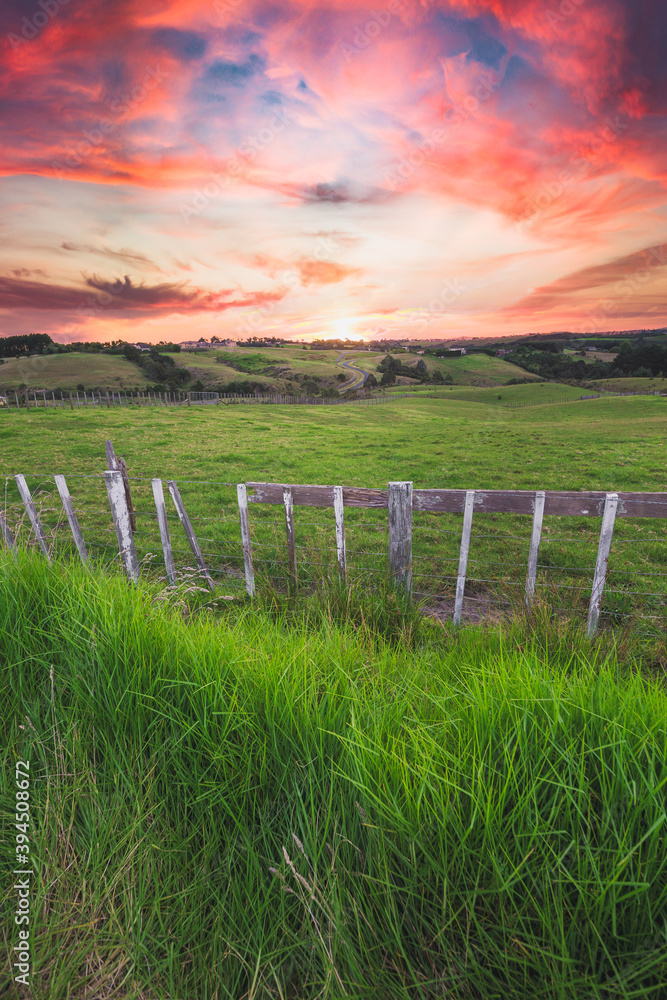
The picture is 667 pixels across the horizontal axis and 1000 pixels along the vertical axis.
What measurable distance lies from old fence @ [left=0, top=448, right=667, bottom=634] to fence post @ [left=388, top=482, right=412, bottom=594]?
0.01m

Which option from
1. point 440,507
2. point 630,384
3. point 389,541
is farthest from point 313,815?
point 630,384

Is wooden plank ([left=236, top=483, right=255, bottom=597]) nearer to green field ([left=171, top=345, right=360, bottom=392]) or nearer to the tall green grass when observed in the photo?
the tall green grass

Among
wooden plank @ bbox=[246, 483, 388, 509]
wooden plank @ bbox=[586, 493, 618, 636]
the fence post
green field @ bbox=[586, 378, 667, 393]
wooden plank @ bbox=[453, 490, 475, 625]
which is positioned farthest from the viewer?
green field @ bbox=[586, 378, 667, 393]

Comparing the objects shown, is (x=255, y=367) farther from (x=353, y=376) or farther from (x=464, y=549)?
(x=464, y=549)

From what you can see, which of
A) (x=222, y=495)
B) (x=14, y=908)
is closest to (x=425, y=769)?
(x=14, y=908)

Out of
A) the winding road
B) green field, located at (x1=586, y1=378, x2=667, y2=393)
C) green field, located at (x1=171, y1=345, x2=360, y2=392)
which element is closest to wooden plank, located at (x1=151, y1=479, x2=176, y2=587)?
green field, located at (x1=586, y1=378, x2=667, y2=393)

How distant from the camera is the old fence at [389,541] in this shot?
539 centimetres

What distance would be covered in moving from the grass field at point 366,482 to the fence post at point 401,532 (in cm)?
61

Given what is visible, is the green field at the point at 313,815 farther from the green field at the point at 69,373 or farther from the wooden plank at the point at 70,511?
the green field at the point at 69,373

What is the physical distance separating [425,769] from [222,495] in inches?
523

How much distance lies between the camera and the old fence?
17.7 ft

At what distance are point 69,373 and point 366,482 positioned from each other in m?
113

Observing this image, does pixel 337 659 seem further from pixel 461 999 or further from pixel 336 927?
pixel 461 999

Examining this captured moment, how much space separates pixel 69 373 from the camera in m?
105
